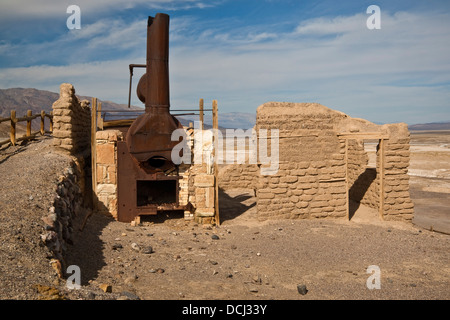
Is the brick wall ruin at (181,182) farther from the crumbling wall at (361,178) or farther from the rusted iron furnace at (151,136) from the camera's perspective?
the crumbling wall at (361,178)

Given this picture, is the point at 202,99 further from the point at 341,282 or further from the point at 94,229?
the point at 341,282

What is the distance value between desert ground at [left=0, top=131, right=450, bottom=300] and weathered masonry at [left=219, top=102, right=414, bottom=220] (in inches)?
17.1

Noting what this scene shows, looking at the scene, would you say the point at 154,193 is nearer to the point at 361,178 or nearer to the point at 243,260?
the point at 243,260

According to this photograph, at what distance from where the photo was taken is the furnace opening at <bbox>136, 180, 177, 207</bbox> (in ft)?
33.3

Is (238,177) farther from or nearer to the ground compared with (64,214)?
nearer to the ground

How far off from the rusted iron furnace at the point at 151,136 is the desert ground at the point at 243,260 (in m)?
0.66

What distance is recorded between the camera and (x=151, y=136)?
934 cm

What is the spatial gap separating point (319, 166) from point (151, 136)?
4512mm

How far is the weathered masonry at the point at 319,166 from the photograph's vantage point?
10.1 metres

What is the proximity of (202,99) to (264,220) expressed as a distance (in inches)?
142

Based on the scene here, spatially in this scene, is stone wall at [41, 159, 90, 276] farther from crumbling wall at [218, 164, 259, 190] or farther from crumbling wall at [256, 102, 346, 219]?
crumbling wall at [218, 164, 259, 190]

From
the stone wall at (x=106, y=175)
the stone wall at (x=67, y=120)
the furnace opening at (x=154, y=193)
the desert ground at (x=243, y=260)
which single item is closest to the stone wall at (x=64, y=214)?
the desert ground at (x=243, y=260)

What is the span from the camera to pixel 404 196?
1048 cm

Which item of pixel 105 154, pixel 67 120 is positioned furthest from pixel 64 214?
pixel 67 120
